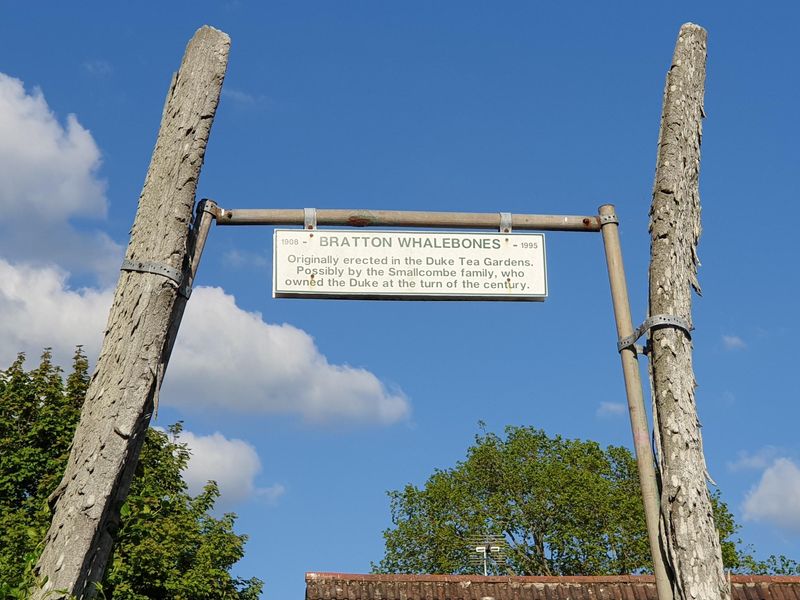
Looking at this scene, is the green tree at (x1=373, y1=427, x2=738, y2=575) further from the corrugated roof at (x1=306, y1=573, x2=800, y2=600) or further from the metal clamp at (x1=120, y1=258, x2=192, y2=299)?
the metal clamp at (x1=120, y1=258, x2=192, y2=299)

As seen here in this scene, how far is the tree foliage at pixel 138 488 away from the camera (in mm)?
22562

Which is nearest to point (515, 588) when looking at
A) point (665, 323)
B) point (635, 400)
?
point (635, 400)

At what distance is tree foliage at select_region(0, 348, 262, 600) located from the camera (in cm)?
2256

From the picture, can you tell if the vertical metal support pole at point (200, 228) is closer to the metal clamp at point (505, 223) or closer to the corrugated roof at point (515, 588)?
the metal clamp at point (505, 223)

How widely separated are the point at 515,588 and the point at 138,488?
1025cm

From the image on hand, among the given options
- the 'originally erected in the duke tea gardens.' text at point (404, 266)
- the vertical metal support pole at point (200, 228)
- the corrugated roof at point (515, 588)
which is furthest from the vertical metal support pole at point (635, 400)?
the corrugated roof at point (515, 588)

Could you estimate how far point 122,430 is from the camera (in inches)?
225

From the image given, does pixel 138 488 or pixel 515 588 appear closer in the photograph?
pixel 515 588

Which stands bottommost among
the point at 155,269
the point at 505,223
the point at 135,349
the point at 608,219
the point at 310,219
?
the point at 135,349

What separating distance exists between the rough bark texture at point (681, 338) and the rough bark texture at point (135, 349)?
3007mm

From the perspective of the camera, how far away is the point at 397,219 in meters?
6.90

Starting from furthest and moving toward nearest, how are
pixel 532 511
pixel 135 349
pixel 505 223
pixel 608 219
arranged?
pixel 532 511, pixel 608 219, pixel 505 223, pixel 135 349

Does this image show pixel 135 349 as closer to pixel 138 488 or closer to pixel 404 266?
pixel 404 266

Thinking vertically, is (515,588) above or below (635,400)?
above
